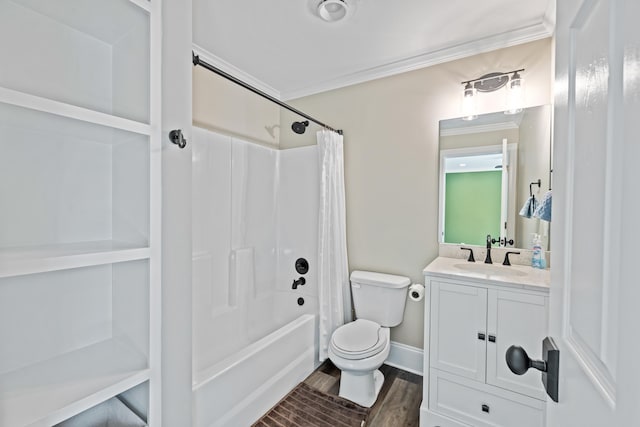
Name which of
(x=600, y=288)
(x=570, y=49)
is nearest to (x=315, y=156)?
(x=570, y=49)

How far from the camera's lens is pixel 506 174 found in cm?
200

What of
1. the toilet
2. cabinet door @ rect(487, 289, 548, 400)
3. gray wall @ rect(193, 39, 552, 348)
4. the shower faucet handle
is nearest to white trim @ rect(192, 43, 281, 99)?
gray wall @ rect(193, 39, 552, 348)

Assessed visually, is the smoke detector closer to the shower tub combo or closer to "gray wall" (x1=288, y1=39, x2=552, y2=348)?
"gray wall" (x1=288, y1=39, x2=552, y2=348)

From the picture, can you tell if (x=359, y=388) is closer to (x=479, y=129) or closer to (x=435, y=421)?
(x=435, y=421)

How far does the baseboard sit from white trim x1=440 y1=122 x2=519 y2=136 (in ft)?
5.84

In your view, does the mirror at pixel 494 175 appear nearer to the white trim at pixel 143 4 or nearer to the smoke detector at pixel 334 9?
the smoke detector at pixel 334 9

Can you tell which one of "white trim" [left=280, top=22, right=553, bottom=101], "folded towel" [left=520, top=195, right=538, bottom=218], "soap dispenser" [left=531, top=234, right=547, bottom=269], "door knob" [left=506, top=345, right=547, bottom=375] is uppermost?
"white trim" [left=280, top=22, right=553, bottom=101]

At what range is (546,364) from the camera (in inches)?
25.3

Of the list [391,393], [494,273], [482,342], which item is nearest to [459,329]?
[482,342]

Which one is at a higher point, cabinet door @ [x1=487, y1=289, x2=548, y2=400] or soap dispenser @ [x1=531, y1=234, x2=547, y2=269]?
soap dispenser @ [x1=531, y1=234, x2=547, y2=269]

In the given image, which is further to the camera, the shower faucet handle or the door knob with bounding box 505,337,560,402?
the shower faucet handle

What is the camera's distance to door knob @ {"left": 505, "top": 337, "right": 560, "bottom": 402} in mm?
618

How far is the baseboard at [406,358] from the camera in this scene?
7.48 feet

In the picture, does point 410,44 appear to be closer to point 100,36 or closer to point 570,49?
point 570,49
